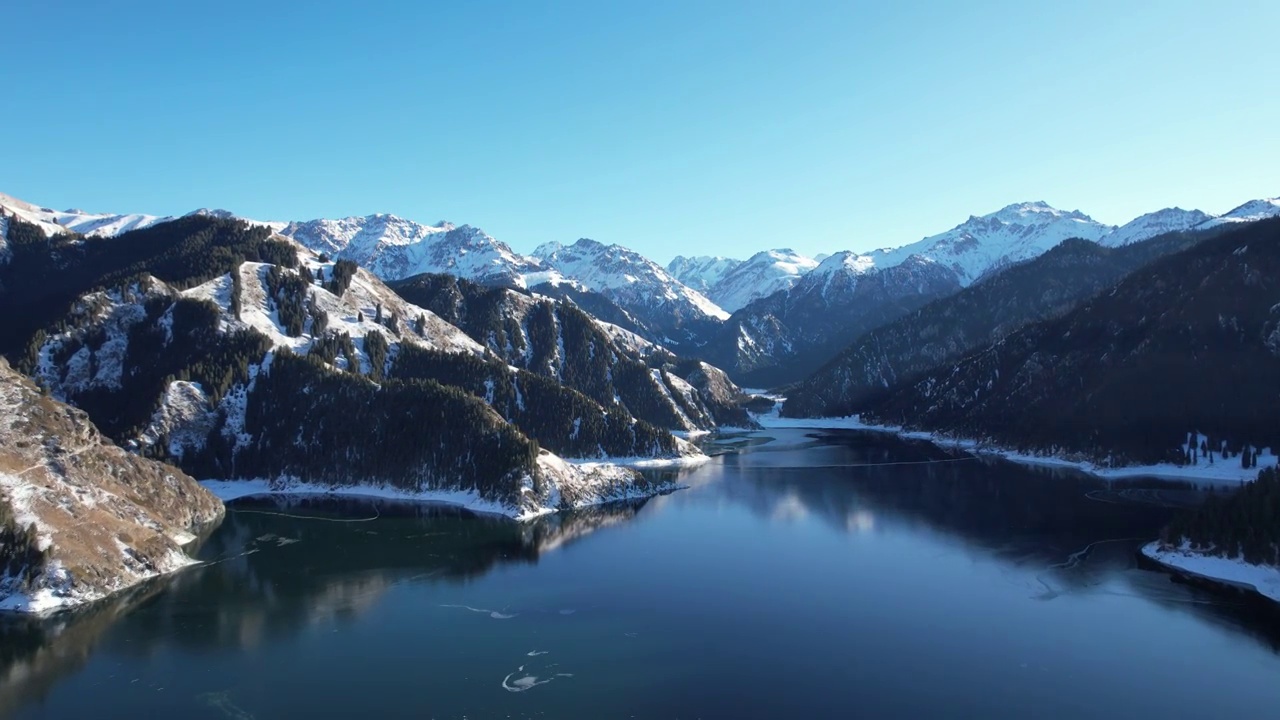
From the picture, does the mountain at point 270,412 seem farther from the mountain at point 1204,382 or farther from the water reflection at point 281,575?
the mountain at point 1204,382

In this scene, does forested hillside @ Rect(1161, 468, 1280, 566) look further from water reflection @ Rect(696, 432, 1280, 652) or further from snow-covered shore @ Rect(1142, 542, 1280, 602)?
water reflection @ Rect(696, 432, 1280, 652)

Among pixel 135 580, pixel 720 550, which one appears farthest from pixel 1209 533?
pixel 135 580

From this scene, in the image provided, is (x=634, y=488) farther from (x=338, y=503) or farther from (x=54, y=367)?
(x=54, y=367)

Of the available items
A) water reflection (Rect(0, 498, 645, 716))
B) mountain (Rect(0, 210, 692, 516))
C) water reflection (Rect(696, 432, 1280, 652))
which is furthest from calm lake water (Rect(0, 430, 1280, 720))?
mountain (Rect(0, 210, 692, 516))

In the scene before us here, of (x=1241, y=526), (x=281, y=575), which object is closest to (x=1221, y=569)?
(x=1241, y=526)

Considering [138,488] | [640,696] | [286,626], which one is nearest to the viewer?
[640,696]

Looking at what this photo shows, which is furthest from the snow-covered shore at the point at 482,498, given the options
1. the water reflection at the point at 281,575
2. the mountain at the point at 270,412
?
the water reflection at the point at 281,575
